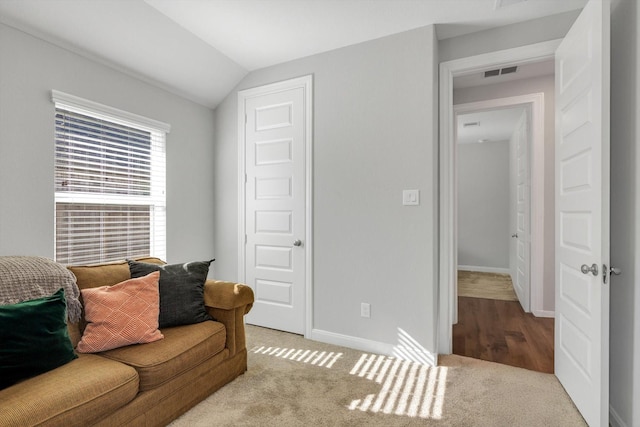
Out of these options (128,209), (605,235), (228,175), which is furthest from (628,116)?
(128,209)

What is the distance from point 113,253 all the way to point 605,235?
3336mm

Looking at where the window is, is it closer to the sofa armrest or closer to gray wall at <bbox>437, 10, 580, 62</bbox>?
the sofa armrest

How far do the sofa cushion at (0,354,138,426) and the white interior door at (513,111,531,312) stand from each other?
156 inches

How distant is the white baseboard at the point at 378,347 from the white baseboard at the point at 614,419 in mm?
988

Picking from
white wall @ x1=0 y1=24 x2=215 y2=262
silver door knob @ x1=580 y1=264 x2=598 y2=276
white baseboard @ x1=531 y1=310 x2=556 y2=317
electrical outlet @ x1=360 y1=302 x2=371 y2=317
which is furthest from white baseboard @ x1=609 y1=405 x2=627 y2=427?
white wall @ x1=0 y1=24 x2=215 y2=262

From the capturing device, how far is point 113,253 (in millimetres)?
2799

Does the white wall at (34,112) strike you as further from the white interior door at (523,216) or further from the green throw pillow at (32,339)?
the white interior door at (523,216)

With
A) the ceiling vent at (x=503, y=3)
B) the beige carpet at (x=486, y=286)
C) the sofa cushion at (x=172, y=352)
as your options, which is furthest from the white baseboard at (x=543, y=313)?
the sofa cushion at (x=172, y=352)

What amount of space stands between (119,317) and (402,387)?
1.76 meters

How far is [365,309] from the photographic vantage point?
2.79 m

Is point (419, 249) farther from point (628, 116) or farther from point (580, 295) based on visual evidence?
point (628, 116)

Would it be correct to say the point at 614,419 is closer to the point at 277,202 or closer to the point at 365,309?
the point at 365,309

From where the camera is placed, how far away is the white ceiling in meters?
2.22

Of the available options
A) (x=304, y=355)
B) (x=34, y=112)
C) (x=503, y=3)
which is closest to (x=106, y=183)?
(x=34, y=112)
